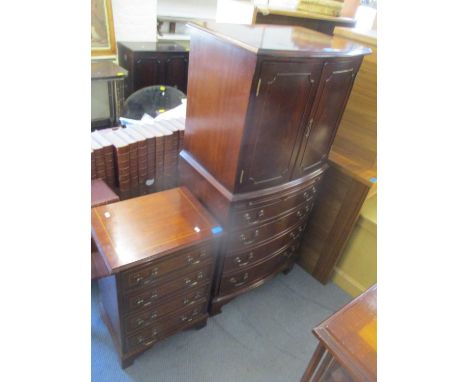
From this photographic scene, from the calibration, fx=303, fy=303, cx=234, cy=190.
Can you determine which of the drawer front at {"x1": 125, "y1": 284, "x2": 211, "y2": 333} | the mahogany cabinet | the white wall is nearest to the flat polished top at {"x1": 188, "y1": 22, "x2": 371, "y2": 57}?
the mahogany cabinet

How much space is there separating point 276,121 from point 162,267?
75 centimetres

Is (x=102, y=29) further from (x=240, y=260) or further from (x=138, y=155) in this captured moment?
(x=240, y=260)

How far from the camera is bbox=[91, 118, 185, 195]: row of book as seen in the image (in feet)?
5.32

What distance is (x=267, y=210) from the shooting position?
4.74 ft

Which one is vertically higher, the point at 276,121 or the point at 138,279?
the point at 276,121

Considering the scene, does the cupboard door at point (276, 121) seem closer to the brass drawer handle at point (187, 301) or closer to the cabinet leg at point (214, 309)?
the brass drawer handle at point (187, 301)

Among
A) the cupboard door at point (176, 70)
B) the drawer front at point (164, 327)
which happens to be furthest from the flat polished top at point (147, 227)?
the cupboard door at point (176, 70)

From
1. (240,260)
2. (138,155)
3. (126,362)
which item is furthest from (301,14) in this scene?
(126,362)

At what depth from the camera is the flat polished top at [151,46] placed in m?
3.14
